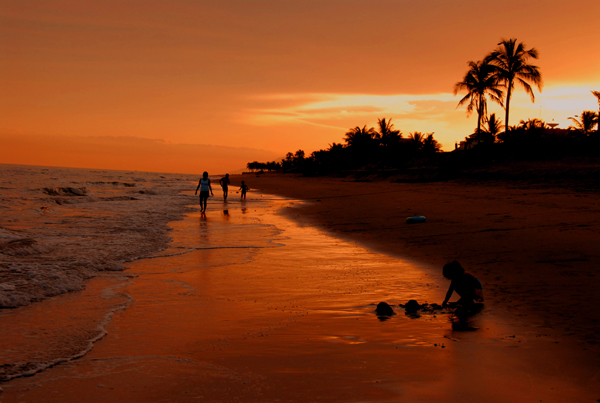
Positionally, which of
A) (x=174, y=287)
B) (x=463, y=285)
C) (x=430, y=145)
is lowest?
(x=174, y=287)

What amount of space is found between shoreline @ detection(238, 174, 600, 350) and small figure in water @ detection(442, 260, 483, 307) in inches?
12.7

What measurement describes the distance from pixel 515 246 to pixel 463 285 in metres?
4.04

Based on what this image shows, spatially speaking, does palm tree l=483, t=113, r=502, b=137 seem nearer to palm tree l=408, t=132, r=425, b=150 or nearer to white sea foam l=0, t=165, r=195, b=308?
palm tree l=408, t=132, r=425, b=150

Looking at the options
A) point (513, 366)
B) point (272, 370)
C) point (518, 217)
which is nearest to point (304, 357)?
point (272, 370)

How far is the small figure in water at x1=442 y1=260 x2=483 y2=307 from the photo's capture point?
510cm

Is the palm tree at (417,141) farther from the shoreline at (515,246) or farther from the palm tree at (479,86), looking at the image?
the shoreline at (515,246)

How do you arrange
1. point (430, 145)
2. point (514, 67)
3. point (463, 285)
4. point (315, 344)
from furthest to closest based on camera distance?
1. point (430, 145)
2. point (514, 67)
3. point (463, 285)
4. point (315, 344)

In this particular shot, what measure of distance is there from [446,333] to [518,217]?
9085mm

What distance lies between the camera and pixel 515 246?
27.8ft

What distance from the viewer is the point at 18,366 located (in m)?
3.65

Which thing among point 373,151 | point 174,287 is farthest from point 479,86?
point 174,287

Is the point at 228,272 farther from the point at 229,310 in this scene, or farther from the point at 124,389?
the point at 124,389

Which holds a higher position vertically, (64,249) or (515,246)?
(515,246)

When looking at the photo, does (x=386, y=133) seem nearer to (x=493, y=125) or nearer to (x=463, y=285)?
(x=493, y=125)
